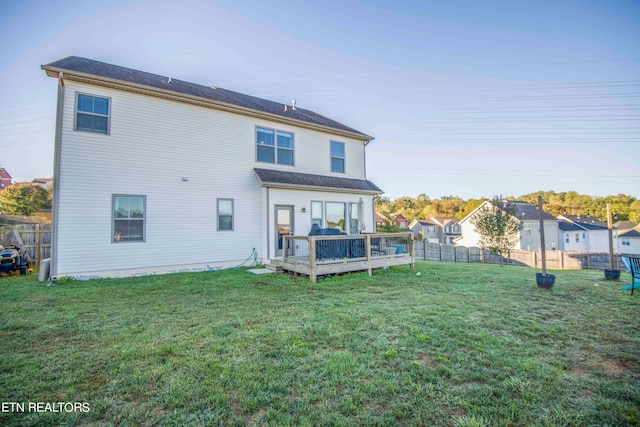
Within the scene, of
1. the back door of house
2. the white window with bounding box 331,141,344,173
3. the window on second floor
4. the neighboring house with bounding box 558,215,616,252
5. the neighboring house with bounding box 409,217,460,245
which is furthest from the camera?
the neighboring house with bounding box 409,217,460,245

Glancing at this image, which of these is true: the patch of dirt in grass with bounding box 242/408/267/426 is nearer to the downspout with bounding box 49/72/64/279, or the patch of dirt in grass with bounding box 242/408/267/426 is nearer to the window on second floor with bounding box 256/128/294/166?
the downspout with bounding box 49/72/64/279

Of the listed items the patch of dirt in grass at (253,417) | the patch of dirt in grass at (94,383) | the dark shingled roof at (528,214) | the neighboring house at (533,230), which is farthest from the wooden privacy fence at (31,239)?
the dark shingled roof at (528,214)

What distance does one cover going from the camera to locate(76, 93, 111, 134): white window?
26.7ft

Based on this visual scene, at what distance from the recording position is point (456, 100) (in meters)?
17.7

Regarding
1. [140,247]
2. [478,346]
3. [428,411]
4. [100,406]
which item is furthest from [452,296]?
[140,247]

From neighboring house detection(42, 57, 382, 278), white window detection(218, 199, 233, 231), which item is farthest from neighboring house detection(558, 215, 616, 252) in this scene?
white window detection(218, 199, 233, 231)

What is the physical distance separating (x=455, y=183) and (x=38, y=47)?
42.6 metres

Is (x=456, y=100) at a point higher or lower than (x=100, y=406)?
higher

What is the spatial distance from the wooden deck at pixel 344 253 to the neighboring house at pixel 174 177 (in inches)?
71.2

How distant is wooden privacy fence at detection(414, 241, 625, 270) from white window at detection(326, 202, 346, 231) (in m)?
9.75

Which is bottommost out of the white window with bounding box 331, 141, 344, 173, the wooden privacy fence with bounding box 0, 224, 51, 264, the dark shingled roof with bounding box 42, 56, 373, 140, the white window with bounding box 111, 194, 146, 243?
the wooden privacy fence with bounding box 0, 224, 51, 264

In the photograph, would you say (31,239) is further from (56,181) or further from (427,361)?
(427,361)

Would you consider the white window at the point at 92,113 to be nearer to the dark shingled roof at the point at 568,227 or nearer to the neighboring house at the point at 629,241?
the dark shingled roof at the point at 568,227

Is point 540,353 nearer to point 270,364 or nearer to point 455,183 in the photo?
point 270,364
